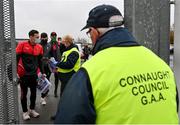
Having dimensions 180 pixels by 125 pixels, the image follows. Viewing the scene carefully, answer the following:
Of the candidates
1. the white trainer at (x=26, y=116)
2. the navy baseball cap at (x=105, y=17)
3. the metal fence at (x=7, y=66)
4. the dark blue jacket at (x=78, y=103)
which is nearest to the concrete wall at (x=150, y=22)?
the navy baseball cap at (x=105, y=17)

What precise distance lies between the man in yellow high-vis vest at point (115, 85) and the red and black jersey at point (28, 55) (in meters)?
5.37

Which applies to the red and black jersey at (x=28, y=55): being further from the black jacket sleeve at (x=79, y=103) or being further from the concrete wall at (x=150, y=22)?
the black jacket sleeve at (x=79, y=103)

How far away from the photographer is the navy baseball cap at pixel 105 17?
220 centimetres

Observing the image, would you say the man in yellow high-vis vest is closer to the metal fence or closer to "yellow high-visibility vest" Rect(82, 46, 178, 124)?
"yellow high-visibility vest" Rect(82, 46, 178, 124)

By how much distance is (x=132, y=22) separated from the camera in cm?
279

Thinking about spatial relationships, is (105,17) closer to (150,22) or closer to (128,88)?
(128,88)

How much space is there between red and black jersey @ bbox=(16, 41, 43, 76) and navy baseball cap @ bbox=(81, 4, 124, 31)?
17.6 feet

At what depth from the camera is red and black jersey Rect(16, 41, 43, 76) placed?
24.6 ft

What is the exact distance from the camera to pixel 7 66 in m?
3.37

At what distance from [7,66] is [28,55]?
424cm

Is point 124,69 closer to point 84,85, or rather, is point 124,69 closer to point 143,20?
point 84,85

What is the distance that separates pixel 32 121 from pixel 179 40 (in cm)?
531

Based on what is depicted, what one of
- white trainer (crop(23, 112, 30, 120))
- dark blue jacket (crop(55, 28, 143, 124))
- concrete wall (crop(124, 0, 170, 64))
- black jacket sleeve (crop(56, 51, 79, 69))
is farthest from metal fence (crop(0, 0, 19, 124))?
white trainer (crop(23, 112, 30, 120))

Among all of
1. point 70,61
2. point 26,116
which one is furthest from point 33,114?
point 70,61
